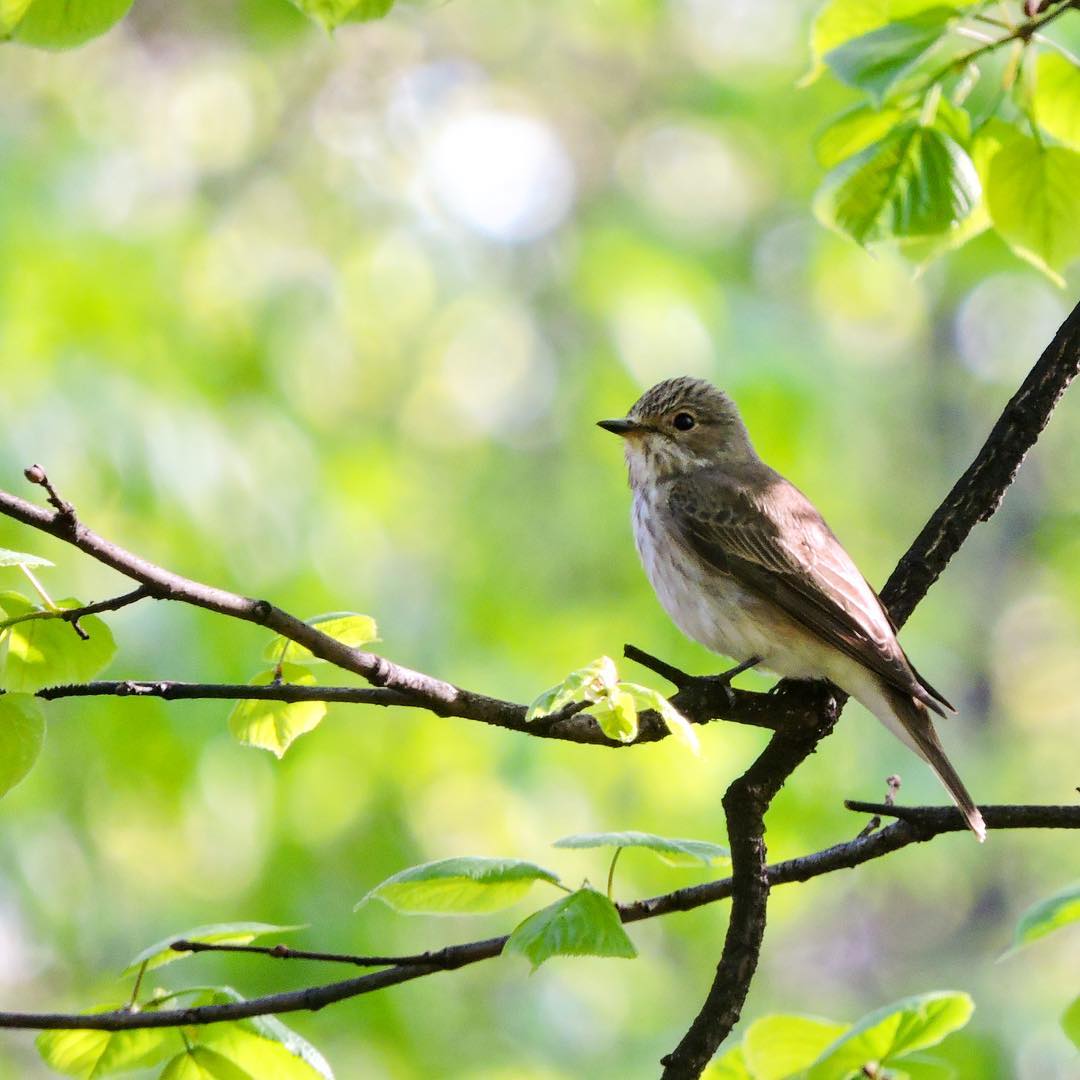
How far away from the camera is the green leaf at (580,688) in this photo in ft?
5.12

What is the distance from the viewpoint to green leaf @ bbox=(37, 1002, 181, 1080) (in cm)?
194

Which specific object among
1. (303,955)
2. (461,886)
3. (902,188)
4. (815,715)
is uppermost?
(902,188)

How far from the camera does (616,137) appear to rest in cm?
1251

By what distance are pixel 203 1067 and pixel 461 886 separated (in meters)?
0.41

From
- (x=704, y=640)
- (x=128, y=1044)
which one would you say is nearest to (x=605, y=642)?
(x=704, y=640)

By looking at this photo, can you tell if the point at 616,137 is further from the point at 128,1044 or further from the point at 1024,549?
the point at 128,1044

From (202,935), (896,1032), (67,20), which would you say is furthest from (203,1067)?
(67,20)

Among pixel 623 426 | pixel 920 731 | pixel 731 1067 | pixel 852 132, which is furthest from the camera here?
pixel 623 426

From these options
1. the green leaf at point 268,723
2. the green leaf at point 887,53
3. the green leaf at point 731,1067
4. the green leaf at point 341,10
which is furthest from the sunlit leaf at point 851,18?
the green leaf at point 731,1067

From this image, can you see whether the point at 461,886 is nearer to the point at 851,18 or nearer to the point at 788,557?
the point at 851,18

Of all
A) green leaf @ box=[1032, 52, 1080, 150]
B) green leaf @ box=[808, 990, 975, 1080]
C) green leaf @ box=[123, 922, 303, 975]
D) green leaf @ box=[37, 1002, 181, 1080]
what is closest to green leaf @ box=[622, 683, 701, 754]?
green leaf @ box=[808, 990, 975, 1080]

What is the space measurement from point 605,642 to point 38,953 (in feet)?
13.6

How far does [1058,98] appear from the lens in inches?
92.1

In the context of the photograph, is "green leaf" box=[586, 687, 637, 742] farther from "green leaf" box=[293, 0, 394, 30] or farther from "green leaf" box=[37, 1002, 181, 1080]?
"green leaf" box=[293, 0, 394, 30]
